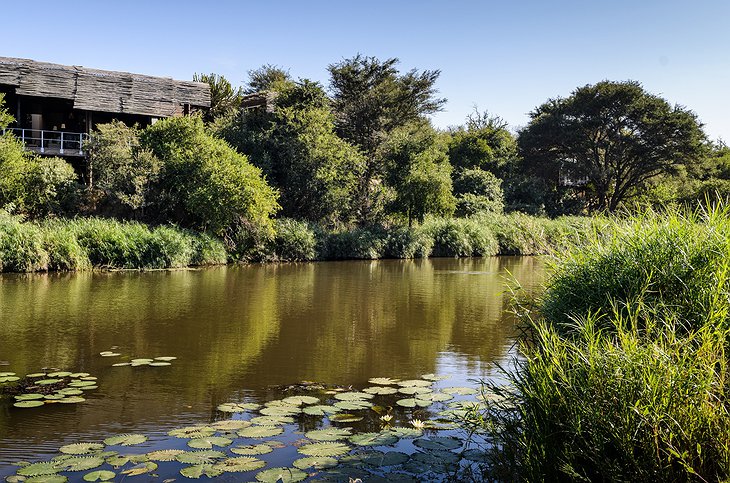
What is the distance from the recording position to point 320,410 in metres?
6.40

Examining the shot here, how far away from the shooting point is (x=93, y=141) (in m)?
24.7

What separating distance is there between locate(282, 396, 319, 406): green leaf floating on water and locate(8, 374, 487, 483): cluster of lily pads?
0.4 inches

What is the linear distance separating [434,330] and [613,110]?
122 feet

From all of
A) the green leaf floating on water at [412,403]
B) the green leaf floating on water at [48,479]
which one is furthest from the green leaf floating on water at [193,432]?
the green leaf floating on water at [412,403]

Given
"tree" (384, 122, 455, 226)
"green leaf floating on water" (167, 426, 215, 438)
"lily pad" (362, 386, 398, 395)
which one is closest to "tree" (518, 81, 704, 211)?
"tree" (384, 122, 455, 226)

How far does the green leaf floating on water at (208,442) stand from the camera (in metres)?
5.35

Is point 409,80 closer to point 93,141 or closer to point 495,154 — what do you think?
point 495,154

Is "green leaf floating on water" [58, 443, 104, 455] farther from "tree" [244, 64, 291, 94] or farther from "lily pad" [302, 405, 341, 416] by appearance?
"tree" [244, 64, 291, 94]

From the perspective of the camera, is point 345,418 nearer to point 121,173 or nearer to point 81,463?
point 81,463

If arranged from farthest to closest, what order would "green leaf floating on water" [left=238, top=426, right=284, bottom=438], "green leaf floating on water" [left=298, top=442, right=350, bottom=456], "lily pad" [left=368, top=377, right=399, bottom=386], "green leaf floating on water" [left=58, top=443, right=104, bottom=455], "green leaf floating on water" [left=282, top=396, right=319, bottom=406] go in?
1. "lily pad" [left=368, top=377, right=399, bottom=386]
2. "green leaf floating on water" [left=282, top=396, right=319, bottom=406]
3. "green leaf floating on water" [left=238, top=426, right=284, bottom=438]
4. "green leaf floating on water" [left=298, top=442, right=350, bottom=456]
5. "green leaf floating on water" [left=58, top=443, right=104, bottom=455]

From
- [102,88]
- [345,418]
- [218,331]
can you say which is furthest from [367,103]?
[345,418]

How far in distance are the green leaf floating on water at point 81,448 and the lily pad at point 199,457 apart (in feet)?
2.51

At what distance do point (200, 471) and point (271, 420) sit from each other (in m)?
1.34

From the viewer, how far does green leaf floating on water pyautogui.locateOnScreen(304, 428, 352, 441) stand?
18.5 ft
